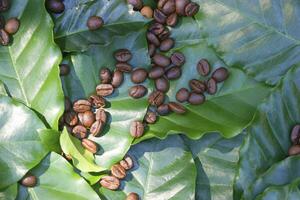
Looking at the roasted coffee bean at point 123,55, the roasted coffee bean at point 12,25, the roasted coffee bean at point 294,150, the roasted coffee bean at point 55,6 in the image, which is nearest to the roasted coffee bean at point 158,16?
the roasted coffee bean at point 123,55

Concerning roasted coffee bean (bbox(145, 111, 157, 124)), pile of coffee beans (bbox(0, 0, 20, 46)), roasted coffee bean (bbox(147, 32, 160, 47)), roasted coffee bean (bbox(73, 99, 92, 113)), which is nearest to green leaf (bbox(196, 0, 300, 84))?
roasted coffee bean (bbox(147, 32, 160, 47))

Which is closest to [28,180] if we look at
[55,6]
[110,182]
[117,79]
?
[110,182]

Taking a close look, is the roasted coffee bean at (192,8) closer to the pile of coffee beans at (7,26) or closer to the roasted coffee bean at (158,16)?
the roasted coffee bean at (158,16)

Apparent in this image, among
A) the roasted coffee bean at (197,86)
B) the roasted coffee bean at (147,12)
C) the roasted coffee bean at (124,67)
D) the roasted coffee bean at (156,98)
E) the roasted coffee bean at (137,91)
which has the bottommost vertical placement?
the roasted coffee bean at (156,98)

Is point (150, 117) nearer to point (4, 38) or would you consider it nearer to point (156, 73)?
point (156, 73)

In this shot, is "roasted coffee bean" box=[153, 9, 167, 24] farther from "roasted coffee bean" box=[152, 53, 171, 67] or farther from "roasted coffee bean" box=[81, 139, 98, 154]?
"roasted coffee bean" box=[81, 139, 98, 154]

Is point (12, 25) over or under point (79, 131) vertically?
over
